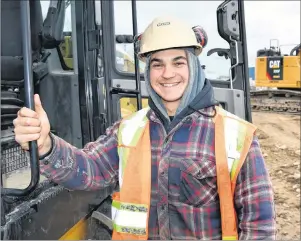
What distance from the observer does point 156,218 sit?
1.82 meters

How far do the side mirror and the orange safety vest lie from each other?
1076mm

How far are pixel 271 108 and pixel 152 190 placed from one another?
14353mm

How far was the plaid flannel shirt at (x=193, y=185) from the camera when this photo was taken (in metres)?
1.71

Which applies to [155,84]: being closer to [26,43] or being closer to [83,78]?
[26,43]

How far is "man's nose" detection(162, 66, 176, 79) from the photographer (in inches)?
73.4

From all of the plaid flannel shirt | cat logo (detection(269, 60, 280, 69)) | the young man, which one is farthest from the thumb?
cat logo (detection(269, 60, 280, 69))

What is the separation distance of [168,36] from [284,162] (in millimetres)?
7563

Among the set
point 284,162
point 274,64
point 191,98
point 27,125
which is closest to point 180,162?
point 191,98

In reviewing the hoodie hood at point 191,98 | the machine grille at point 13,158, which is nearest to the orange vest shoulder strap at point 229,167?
the hoodie hood at point 191,98

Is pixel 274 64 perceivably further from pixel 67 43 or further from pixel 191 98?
pixel 191 98

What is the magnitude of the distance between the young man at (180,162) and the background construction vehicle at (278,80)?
1307cm

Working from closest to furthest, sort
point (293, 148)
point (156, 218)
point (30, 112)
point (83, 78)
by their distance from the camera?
1. point (30, 112)
2. point (156, 218)
3. point (83, 78)
4. point (293, 148)

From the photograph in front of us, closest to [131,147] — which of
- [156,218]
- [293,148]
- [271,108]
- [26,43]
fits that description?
[156,218]

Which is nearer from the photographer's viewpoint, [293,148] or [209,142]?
[209,142]
